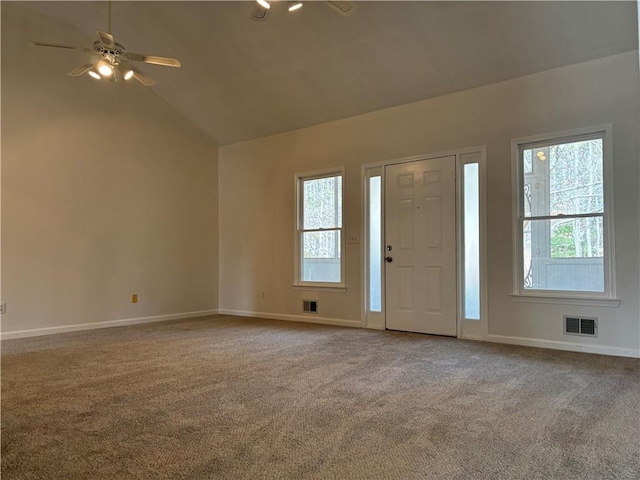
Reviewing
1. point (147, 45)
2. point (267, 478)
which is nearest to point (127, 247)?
point (147, 45)

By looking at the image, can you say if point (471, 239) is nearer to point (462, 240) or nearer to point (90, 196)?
point (462, 240)

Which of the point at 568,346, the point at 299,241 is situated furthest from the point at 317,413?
the point at 299,241

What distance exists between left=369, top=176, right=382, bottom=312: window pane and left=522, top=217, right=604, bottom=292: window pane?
1.68 meters

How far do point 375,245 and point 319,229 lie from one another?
2.97 ft

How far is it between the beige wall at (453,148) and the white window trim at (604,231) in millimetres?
51

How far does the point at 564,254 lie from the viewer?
406 centimetres

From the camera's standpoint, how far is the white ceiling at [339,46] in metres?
3.75

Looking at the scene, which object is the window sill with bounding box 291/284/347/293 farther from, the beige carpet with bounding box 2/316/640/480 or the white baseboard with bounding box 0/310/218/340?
the white baseboard with bounding box 0/310/218/340

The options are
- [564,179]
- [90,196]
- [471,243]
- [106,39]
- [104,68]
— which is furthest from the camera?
[90,196]

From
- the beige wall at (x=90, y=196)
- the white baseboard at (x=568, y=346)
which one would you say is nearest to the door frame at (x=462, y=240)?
the white baseboard at (x=568, y=346)

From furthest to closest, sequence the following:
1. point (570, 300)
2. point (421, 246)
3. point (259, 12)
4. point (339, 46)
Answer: point (421, 246), point (339, 46), point (570, 300), point (259, 12)

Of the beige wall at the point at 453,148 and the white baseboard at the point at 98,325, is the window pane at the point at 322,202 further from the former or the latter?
the white baseboard at the point at 98,325

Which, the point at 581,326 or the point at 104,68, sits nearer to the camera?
the point at 104,68

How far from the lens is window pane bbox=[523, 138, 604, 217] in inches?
155
